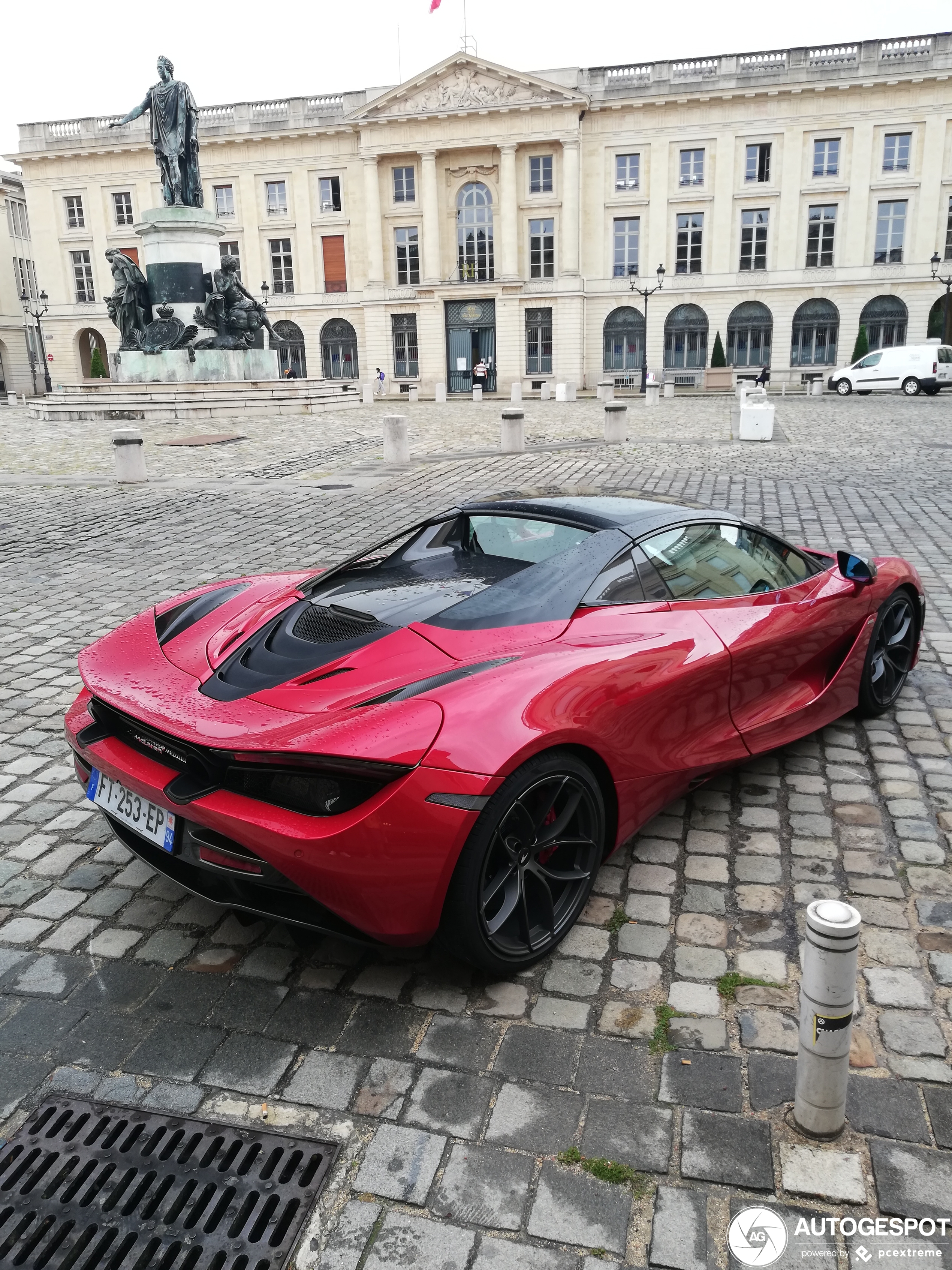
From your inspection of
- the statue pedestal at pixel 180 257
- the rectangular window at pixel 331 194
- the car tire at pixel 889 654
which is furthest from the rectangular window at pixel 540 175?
the car tire at pixel 889 654

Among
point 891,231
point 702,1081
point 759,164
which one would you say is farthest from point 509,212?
point 702,1081

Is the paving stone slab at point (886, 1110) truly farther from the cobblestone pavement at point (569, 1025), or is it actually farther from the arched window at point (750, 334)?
the arched window at point (750, 334)

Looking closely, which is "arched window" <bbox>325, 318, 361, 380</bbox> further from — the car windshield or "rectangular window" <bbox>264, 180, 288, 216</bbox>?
the car windshield

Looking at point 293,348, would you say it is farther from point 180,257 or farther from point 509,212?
point 180,257

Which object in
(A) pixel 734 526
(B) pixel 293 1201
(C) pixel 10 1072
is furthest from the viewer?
(A) pixel 734 526

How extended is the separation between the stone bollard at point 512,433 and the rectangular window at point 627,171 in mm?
38807

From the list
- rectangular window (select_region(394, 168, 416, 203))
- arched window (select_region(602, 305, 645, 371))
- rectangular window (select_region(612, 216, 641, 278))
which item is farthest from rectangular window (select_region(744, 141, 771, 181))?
rectangular window (select_region(394, 168, 416, 203))

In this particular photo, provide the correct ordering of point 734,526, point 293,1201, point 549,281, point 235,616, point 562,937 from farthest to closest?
1. point 549,281
2. point 734,526
3. point 235,616
4. point 562,937
5. point 293,1201

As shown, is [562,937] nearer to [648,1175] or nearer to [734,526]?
[648,1175]

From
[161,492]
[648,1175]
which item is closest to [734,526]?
[648,1175]

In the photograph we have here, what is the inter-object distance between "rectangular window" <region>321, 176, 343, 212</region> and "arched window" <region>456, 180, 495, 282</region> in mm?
7148

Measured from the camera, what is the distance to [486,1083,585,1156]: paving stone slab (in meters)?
2.43

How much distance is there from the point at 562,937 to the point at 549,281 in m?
52.6

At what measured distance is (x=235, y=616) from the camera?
3904 millimetres
